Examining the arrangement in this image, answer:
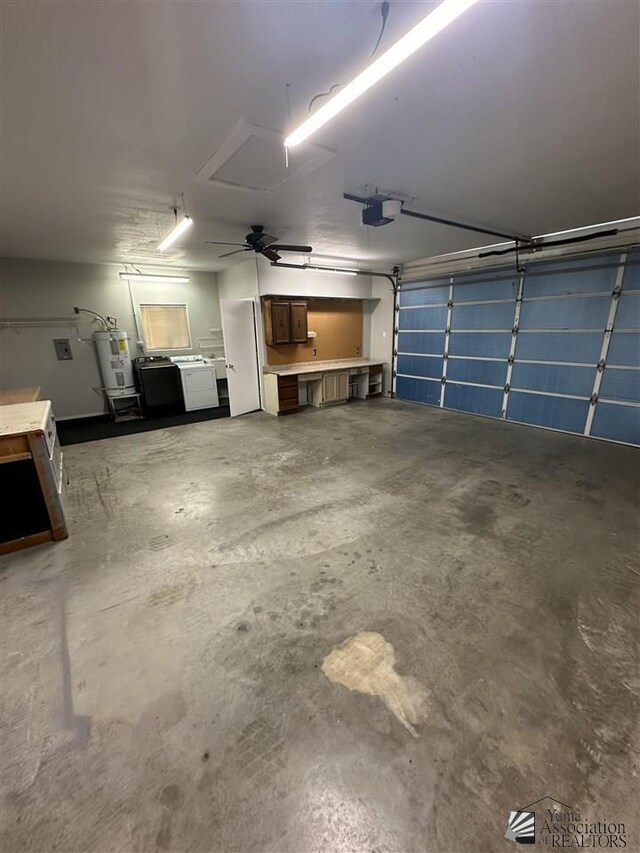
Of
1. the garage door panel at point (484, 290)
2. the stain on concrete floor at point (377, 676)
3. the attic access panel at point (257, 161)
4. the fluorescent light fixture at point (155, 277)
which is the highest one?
the attic access panel at point (257, 161)

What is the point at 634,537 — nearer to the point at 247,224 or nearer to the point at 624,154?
the point at 624,154

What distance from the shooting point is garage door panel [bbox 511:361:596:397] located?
513 cm

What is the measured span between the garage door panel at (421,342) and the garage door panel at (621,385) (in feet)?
9.01

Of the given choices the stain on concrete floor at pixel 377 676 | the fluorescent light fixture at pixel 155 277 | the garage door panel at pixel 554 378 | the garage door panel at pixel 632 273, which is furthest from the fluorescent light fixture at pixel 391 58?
the fluorescent light fixture at pixel 155 277

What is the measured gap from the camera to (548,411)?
221 inches

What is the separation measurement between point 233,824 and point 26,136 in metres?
3.76

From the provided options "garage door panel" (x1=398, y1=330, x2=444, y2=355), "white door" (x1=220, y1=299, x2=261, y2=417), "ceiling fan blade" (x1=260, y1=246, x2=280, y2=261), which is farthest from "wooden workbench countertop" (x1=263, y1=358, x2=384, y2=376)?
"ceiling fan blade" (x1=260, y1=246, x2=280, y2=261)

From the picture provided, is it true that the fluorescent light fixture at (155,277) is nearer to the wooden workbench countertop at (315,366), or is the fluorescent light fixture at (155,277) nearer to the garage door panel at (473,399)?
the wooden workbench countertop at (315,366)

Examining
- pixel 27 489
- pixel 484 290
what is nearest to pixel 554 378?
pixel 484 290

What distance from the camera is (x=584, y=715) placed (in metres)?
1.58

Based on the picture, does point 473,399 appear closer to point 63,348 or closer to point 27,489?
point 27,489

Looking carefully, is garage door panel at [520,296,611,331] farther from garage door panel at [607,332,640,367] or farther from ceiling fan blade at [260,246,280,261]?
ceiling fan blade at [260,246,280,261]

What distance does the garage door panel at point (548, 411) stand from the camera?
5.28m

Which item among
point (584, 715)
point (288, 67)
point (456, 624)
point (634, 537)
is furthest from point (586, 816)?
point (288, 67)
